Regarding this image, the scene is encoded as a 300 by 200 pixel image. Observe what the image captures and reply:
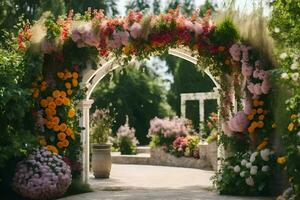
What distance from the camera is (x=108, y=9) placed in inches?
1113

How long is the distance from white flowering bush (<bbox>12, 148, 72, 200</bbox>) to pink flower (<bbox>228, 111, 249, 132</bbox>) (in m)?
2.85

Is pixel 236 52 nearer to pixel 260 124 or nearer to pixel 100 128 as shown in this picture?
pixel 260 124

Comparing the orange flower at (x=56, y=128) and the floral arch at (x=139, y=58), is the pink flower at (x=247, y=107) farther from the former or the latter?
the orange flower at (x=56, y=128)

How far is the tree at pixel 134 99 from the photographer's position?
85.6 ft

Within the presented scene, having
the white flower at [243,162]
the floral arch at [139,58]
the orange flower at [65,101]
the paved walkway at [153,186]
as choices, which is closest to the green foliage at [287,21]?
the floral arch at [139,58]

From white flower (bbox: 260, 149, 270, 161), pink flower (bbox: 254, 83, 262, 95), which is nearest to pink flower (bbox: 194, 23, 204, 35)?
pink flower (bbox: 254, 83, 262, 95)

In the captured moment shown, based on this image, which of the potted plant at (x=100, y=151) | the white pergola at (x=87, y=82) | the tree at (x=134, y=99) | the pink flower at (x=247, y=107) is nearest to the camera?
the pink flower at (x=247, y=107)

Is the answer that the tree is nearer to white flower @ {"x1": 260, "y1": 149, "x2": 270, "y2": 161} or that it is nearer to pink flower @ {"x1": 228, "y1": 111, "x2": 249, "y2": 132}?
pink flower @ {"x1": 228, "y1": 111, "x2": 249, "y2": 132}

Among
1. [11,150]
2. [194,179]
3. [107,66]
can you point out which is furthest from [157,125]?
[11,150]

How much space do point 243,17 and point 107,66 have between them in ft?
9.58

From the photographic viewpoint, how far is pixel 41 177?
332 inches

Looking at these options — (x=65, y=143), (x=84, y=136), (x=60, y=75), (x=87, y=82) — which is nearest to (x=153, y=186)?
(x=84, y=136)

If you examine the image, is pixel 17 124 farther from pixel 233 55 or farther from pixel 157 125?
pixel 157 125

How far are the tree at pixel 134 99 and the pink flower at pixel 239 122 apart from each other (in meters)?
16.8
